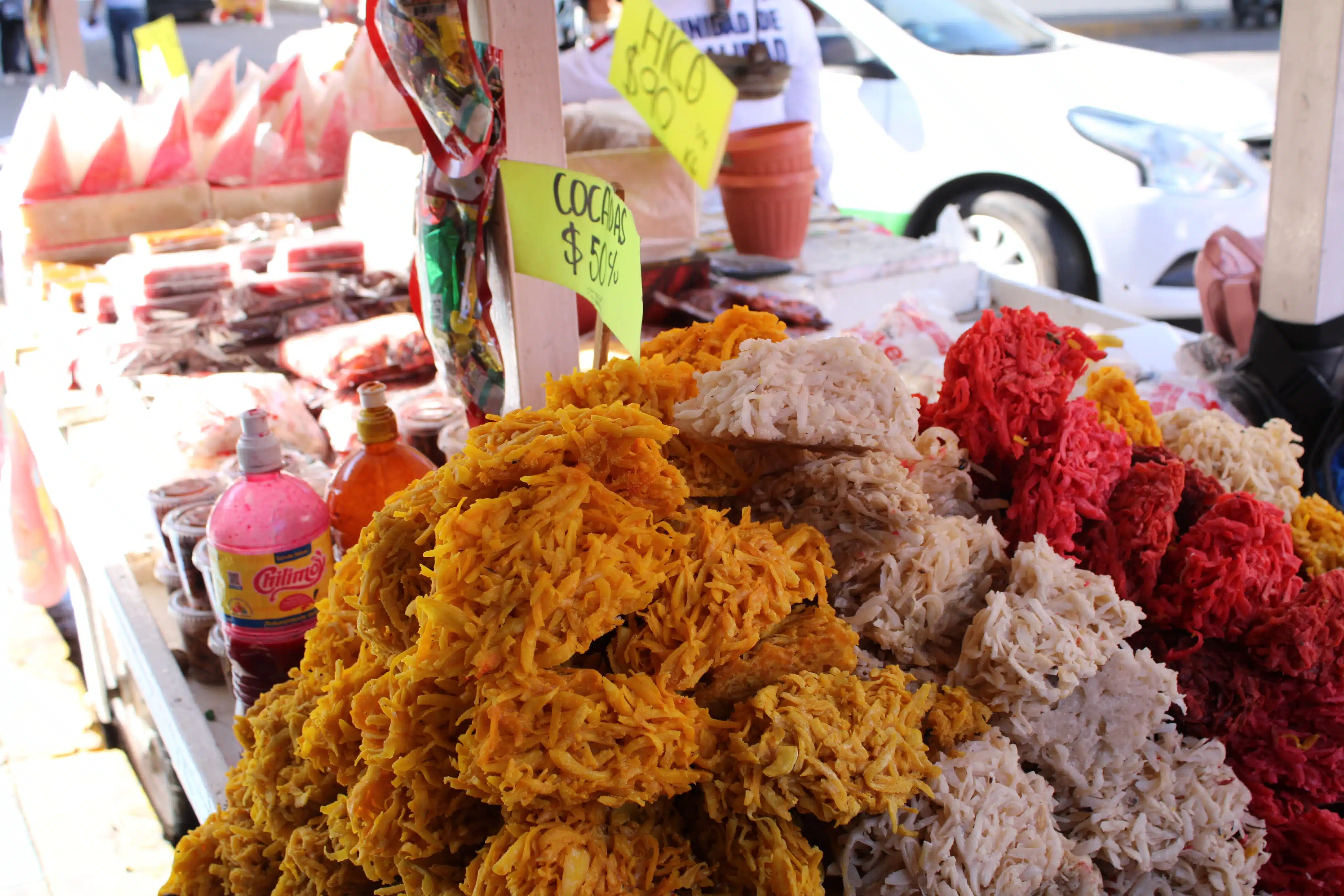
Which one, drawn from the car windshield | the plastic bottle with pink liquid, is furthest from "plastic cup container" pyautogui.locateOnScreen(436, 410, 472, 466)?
the car windshield

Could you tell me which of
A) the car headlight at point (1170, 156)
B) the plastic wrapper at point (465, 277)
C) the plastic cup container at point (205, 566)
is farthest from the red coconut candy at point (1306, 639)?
the car headlight at point (1170, 156)

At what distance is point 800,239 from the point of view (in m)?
2.78

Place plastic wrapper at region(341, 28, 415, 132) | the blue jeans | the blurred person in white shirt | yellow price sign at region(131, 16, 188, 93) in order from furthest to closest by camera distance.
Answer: the blue jeans < the blurred person in white shirt < yellow price sign at region(131, 16, 188, 93) < plastic wrapper at region(341, 28, 415, 132)

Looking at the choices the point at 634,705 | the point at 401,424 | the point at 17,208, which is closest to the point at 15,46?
the point at 17,208

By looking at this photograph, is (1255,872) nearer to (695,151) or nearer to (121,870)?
(695,151)

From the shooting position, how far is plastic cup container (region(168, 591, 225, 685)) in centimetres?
144

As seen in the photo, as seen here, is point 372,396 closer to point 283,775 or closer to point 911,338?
point 283,775

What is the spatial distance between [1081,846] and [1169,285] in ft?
15.4

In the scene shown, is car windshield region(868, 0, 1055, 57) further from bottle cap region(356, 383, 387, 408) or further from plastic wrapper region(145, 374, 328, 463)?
bottle cap region(356, 383, 387, 408)

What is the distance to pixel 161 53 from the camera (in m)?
3.87

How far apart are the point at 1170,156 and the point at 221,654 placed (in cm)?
482

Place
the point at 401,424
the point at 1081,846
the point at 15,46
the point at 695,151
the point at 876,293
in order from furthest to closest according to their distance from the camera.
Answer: the point at 15,46 → the point at 876,293 → the point at 401,424 → the point at 695,151 → the point at 1081,846

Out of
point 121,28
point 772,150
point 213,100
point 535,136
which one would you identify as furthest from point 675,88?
point 121,28

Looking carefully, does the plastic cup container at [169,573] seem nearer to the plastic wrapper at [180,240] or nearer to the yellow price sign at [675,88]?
the yellow price sign at [675,88]
